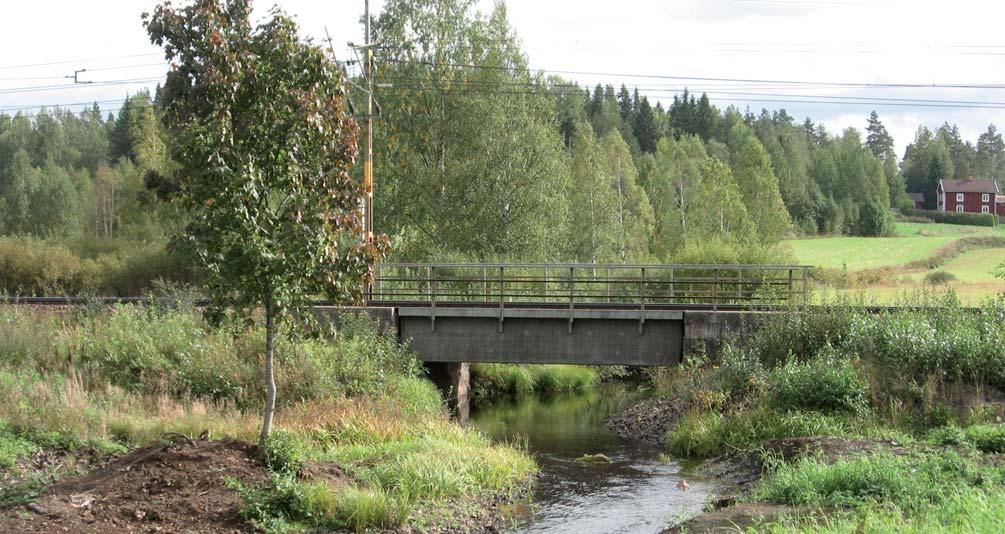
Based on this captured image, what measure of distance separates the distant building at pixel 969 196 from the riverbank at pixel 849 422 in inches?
3989

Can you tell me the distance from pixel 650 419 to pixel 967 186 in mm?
105843

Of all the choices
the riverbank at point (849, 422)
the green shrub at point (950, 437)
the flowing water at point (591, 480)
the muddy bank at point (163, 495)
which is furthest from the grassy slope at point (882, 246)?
the muddy bank at point (163, 495)

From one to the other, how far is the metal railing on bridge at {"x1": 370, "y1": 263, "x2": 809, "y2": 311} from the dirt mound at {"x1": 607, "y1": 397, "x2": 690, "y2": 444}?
8.58 ft

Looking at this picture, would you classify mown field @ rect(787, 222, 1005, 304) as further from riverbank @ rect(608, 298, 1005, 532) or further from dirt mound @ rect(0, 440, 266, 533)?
dirt mound @ rect(0, 440, 266, 533)

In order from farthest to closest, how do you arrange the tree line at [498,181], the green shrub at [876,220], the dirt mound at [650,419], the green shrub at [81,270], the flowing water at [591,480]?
the green shrub at [876,220]
the green shrub at [81,270]
the tree line at [498,181]
the dirt mound at [650,419]
the flowing water at [591,480]

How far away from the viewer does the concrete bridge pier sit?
82.8ft

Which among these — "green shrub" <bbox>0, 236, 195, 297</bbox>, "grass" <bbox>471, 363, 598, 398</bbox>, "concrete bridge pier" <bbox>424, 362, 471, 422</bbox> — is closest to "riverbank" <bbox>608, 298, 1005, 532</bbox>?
"concrete bridge pier" <bbox>424, 362, 471, 422</bbox>

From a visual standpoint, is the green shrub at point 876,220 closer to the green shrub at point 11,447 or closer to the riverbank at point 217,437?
the riverbank at point 217,437

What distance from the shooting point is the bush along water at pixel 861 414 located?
11383 millimetres

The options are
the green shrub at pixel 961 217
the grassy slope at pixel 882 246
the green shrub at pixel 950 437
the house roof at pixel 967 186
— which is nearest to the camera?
the green shrub at pixel 950 437

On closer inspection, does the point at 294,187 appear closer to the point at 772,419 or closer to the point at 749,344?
the point at 772,419

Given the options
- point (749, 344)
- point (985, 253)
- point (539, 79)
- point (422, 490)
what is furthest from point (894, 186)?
point (422, 490)

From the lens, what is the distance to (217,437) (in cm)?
1527

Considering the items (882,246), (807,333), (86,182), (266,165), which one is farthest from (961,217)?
(266,165)
